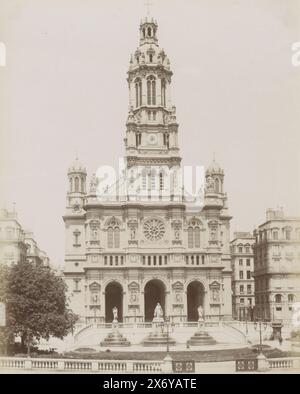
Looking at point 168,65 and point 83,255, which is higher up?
point 168,65

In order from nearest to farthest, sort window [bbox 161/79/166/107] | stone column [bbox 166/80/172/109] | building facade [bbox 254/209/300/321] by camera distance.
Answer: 1. building facade [bbox 254/209/300/321]
2. window [bbox 161/79/166/107]
3. stone column [bbox 166/80/172/109]

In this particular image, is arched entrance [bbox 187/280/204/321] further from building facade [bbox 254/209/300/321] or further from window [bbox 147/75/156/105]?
window [bbox 147/75/156/105]

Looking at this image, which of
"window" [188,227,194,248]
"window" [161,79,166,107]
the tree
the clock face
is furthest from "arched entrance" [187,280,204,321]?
the tree

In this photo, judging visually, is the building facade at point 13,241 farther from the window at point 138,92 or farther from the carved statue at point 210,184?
the window at point 138,92

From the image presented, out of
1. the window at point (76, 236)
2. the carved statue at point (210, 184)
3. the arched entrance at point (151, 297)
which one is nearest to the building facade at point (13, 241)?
the window at point (76, 236)
